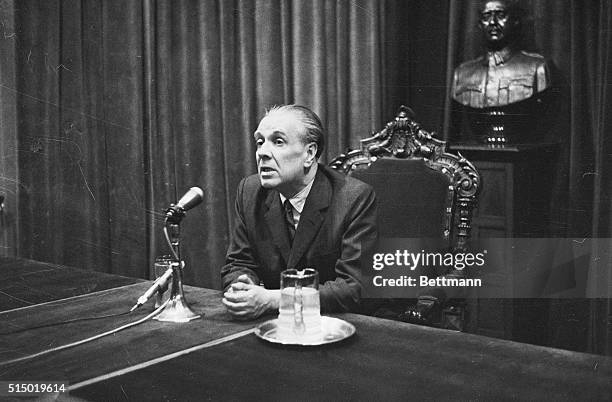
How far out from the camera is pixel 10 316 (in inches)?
78.6

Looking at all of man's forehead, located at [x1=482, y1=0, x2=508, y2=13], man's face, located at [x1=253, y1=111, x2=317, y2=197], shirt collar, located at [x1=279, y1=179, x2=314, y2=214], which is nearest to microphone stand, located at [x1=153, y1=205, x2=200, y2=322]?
man's face, located at [x1=253, y1=111, x2=317, y2=197]

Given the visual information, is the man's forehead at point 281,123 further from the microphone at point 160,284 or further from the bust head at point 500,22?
the bust head at point 500,22

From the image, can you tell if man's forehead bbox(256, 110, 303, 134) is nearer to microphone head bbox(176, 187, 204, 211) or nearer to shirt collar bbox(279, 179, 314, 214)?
shirt collar bbox(279, 179, 314, 214)

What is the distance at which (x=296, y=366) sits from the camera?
1.52 m

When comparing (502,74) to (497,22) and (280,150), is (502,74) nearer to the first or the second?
(497,22)

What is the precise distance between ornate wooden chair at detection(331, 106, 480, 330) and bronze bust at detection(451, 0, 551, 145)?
0.87m

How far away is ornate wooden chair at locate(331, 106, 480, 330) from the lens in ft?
8.21

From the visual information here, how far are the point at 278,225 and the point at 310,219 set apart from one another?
0.33 ft

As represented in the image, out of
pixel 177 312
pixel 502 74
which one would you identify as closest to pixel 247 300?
pixel 177 312

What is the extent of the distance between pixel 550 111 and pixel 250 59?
1604mm

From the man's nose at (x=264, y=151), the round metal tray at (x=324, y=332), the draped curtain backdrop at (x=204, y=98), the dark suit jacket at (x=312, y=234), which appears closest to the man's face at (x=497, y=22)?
the draped curtain backdrop at (x=204, y=98)

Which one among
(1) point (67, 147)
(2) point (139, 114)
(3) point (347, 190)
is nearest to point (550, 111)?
(3) point (347, 190)

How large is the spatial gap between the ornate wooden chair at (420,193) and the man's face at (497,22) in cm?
96

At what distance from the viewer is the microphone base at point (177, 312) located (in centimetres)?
191
